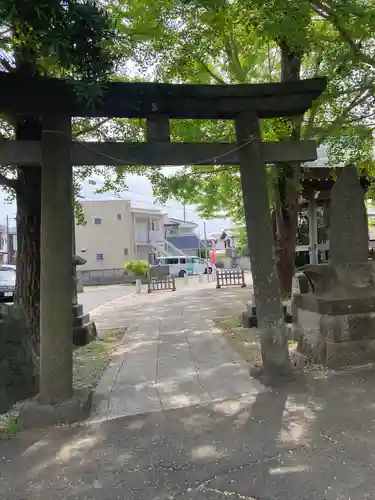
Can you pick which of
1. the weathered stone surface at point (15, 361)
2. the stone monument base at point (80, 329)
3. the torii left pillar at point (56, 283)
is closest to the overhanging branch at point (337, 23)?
the torii left pillar at point (56, 283)

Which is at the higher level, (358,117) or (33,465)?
(358,117)

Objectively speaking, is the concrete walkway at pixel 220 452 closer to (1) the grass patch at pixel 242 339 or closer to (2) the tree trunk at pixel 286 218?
(1) the grass patch at pixel 242 339

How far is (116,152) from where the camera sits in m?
4.88

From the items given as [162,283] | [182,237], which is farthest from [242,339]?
[182,237]

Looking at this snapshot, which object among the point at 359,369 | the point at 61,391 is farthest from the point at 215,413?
the point at 359,369

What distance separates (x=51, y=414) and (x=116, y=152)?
2.93m

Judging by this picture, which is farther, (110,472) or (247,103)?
(247,103)

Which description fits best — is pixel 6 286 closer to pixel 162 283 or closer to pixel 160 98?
pixel 162 283

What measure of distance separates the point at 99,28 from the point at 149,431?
373 cm

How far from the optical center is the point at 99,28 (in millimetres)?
3764

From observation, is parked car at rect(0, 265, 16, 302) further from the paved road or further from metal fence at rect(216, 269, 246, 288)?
metal fence at rect(216, 269, 246, 288)

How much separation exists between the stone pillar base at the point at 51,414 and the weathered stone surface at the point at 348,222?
403cm

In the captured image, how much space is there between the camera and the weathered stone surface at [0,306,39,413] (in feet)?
15.4

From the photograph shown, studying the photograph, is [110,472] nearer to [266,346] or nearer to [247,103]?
[266,346]
